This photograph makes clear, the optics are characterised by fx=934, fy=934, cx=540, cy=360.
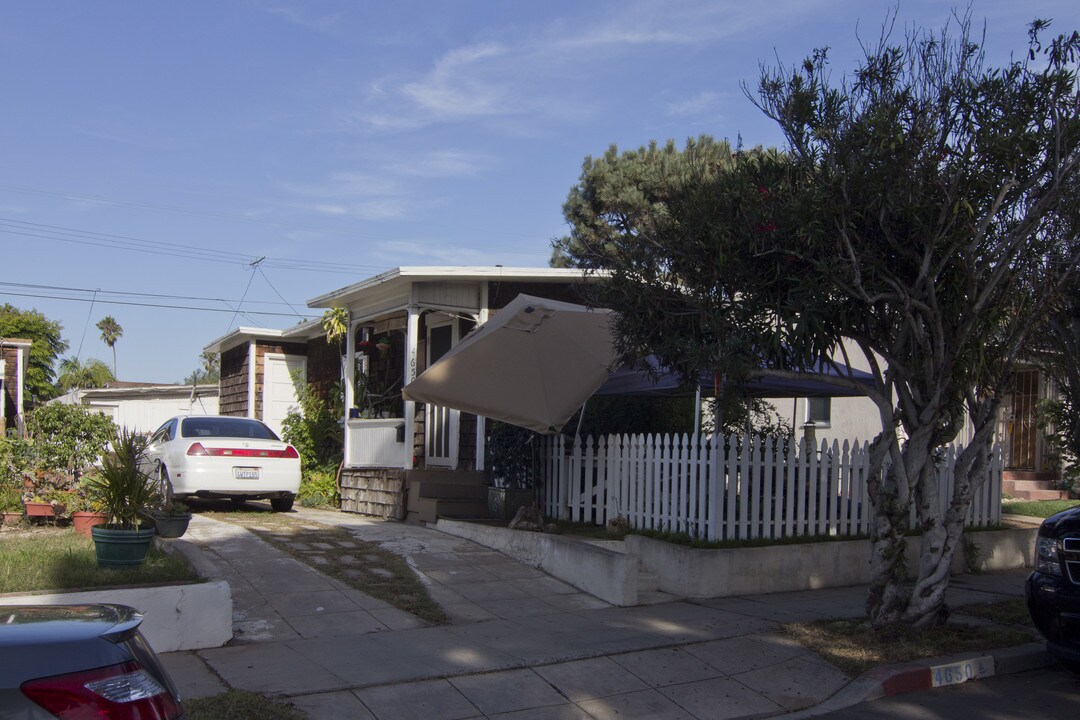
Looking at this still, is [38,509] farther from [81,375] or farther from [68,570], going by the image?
[81,375]

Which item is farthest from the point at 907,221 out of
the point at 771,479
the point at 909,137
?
the point at 771,479

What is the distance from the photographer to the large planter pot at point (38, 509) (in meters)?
9.64

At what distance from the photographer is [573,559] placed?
934 centimetres

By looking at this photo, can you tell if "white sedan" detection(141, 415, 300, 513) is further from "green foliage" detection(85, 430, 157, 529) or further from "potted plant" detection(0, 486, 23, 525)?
"green foliage" detection(85, 430, 157, 529)

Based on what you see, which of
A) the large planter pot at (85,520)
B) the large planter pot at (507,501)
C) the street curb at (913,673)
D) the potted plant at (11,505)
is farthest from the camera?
the large planter pot at (507,501)

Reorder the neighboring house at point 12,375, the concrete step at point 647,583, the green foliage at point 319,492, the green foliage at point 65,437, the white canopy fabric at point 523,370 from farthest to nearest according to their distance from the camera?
the neighboring house at point 12,375, the green foliage at point 319,492, the white canopy fabric at point 523,370, the green foliage at point 65,437, the concrete step at point 647,583

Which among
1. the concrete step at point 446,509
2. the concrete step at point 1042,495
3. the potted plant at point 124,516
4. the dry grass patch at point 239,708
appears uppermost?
the potted plant at point 124,516

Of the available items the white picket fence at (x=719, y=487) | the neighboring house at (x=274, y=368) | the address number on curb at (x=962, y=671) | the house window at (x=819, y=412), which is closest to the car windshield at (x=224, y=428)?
the white picket fence at (x=719, y=487)

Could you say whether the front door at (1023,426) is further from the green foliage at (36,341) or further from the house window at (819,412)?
the green foliage at (36,341)

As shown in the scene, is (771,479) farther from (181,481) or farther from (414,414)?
(181,481)

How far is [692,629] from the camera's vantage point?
7.82 metres

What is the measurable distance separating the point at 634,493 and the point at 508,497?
200 centimetres

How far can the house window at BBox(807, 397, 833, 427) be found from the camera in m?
17.5

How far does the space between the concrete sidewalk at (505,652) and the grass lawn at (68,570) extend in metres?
0.36
